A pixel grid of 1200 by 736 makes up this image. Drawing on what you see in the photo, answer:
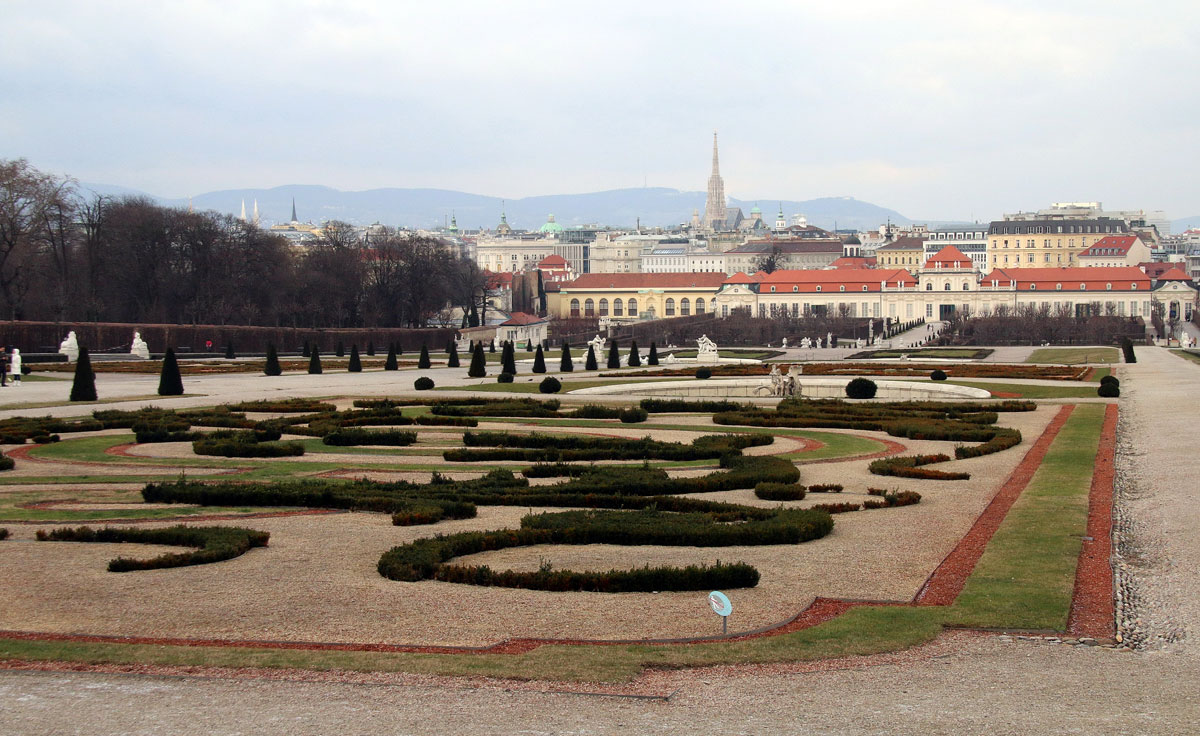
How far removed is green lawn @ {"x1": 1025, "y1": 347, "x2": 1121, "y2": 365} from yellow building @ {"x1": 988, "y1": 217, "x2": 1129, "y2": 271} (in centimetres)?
8510

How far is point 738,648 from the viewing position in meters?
8.20

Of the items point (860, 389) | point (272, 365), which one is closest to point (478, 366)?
point (272, 365)

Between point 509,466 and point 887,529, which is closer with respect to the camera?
point 887,529

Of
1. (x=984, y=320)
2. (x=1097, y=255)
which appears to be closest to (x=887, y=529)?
(x=984, y=320)

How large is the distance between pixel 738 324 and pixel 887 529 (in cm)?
7573

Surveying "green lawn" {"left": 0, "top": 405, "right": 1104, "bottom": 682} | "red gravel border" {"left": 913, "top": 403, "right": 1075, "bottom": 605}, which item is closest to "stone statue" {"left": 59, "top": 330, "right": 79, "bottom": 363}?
"red gravel border" {"left": 913, "top": 403, "right": 1075, "bottom": 605}

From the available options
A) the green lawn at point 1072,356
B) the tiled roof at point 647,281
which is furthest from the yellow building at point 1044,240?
the green lawn at point 1072,356

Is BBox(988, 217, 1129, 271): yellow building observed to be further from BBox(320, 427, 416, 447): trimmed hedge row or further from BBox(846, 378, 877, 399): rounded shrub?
BBox(320, 427, 416, 447): trimmed hedge row

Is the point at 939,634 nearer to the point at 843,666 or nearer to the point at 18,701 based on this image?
the point at 843,666

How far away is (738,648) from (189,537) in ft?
19.4

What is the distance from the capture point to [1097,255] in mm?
130125

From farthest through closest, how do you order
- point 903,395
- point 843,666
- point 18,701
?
point 903,395, point 843,666, point 18,701

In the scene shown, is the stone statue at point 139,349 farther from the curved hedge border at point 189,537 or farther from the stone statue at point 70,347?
the curved hedge border at point 189,537

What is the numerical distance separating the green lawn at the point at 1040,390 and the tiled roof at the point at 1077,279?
7482cm
